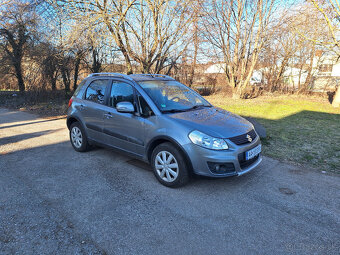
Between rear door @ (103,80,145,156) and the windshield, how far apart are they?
35cm

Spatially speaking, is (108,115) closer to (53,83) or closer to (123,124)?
(123,124)

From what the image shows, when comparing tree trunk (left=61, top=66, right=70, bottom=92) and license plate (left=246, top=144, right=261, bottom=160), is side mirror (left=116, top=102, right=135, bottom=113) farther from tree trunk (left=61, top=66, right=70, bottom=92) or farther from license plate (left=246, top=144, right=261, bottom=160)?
tree trunk (left=61, top=66, right=70, bottom=92)

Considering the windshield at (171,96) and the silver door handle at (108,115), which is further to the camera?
the silver door handle at (108,115)

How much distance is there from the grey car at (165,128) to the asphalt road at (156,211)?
41 cm

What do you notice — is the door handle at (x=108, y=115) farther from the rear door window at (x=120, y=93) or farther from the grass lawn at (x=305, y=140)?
the grass lawn at (x=305, y=140)

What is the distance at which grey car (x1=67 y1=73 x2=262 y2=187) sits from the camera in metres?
3.32

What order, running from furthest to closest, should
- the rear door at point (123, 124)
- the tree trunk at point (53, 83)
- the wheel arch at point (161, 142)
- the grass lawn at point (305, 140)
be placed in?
the tree trunk at point (53, 83)
the grass lawn at point (305, 140)
the rear door at point (123, 124)
the wheel arch at point (161, 142)

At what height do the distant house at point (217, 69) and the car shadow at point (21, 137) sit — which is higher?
the distant house at point (217, 69)

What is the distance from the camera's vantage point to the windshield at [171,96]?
3.98m

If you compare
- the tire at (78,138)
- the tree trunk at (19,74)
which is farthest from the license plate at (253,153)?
the tree trunk at (19,74)

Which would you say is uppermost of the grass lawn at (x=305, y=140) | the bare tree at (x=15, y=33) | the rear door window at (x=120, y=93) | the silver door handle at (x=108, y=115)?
the bare tree at (x=15, y=33)

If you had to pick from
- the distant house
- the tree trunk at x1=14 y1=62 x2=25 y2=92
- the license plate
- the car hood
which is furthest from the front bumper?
the tree trunk at x1=14 y1=62 x2=25 y2=92

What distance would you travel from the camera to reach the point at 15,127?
826 centimetres

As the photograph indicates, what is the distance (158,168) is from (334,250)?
2421 mm
